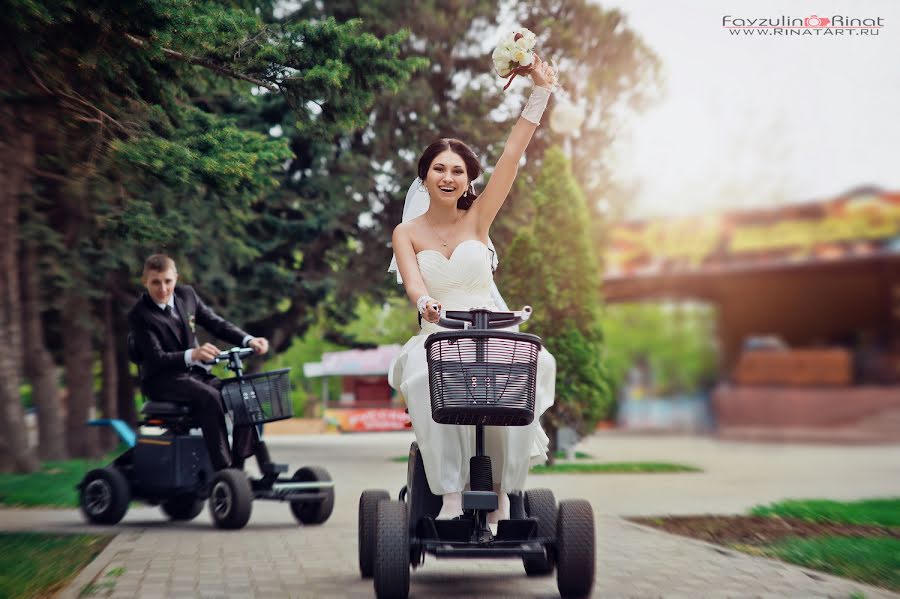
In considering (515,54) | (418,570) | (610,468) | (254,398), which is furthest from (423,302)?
(610,468)

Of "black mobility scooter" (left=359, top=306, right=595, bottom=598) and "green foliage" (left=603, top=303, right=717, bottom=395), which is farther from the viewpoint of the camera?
"green foliage" (left=603, top=303, right=717, bottom=395)

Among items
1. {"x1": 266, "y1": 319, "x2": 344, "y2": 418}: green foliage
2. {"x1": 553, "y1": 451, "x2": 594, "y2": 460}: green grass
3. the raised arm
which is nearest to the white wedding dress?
the raised arm

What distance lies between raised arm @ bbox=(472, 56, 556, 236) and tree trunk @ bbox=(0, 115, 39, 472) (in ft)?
19.0

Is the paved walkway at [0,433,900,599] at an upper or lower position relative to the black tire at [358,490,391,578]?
lower

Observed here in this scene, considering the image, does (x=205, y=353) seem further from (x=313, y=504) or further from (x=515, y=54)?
(x=515, y=54)

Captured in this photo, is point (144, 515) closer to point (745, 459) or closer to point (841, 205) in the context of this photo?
point (745, 459)

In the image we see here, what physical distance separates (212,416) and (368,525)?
9.56ft

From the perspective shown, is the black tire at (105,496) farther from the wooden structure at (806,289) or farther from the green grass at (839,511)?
the wooden structure at (806,289)

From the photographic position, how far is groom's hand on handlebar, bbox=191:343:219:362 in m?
8.45

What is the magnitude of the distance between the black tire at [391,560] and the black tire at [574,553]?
727 mm

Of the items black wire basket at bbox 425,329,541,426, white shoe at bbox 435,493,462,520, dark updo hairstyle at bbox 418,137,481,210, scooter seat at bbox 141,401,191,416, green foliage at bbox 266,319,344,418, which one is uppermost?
dark updo hairstyle at bbox 418,137,481,210

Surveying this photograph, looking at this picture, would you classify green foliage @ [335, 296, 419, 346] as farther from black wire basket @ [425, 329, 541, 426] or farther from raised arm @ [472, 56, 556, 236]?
black wire basket @ [425, 329, 541, 426]

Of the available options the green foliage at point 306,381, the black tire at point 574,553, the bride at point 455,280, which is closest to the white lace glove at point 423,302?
the bride at point 455,280

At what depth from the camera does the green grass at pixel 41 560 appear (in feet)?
19.4
